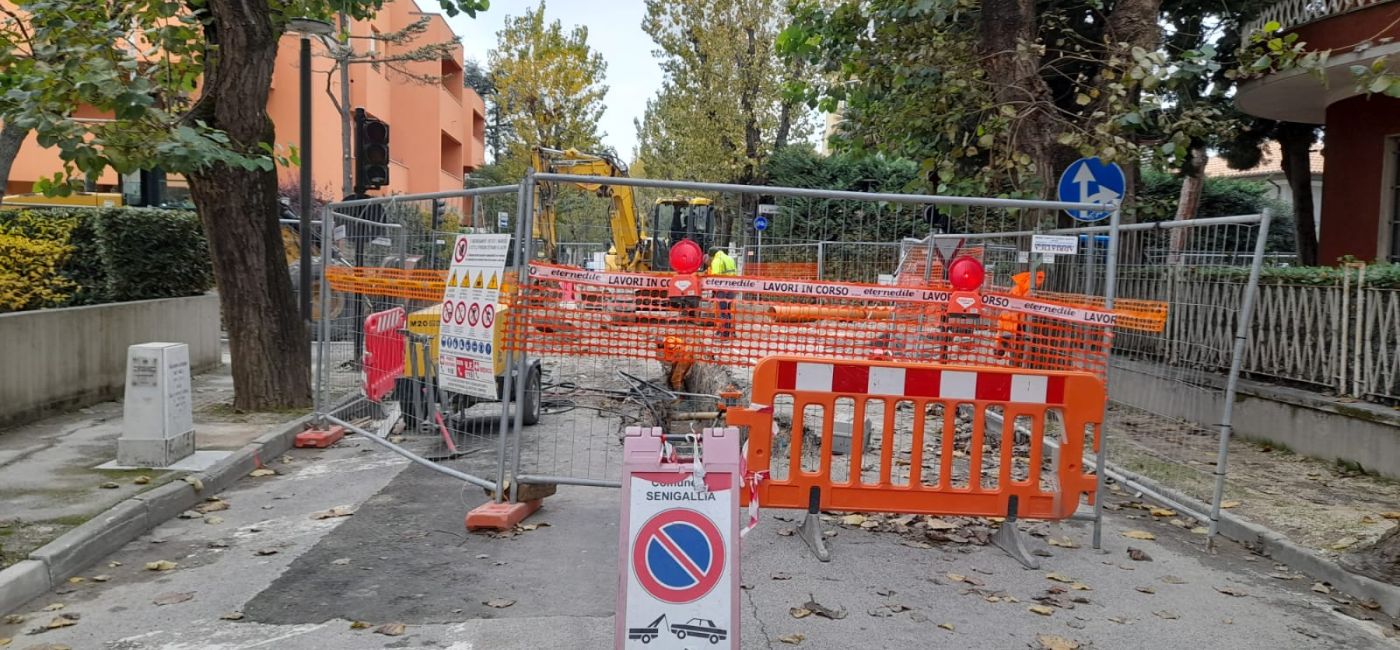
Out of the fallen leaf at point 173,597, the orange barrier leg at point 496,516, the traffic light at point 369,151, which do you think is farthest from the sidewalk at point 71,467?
the traffic light at point 369,151

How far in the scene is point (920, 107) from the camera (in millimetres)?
11758

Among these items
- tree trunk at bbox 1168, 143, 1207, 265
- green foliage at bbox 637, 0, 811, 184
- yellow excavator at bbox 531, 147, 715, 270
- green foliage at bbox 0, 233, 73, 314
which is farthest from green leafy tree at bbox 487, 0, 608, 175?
green foliage at bbox 0, 233, 73, 314

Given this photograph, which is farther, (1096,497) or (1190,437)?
(1190,437)

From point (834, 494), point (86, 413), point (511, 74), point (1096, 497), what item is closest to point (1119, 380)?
point (1096, 497)

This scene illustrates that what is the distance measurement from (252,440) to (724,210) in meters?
4.79

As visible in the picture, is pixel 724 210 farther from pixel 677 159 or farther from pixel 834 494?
pixel 677 159

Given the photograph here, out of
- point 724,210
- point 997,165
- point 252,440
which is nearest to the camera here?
point 252,440

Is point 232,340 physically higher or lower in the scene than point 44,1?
lower

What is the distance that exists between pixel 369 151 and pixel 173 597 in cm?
685

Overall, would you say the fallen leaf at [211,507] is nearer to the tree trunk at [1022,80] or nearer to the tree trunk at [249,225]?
the tree trunk at [249,225]

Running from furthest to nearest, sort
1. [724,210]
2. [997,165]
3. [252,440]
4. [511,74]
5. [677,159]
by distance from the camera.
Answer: [677,159] < [511,74] < [997,165] < [724,210] < [252,440]

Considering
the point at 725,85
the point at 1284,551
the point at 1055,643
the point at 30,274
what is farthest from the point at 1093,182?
the point at 725,85

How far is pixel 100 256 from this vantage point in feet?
34.6

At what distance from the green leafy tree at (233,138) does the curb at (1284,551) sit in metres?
7.74
